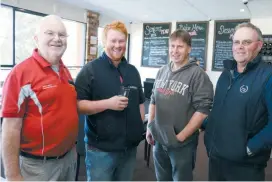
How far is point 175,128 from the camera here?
1587 mm

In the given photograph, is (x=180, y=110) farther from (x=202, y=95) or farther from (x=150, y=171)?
(x=150, y=171)

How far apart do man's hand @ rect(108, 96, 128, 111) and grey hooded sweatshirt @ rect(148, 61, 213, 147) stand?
0.43 meters

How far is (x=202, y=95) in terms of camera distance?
5.05 ft

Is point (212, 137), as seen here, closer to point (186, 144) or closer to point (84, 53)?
point (186, 144)

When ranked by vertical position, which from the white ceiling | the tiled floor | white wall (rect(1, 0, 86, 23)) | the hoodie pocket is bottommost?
the tiled floor

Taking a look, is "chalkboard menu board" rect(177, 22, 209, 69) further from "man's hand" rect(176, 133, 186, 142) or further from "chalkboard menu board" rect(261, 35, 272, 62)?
"man's hand" rect(176, 133, 186, 142)

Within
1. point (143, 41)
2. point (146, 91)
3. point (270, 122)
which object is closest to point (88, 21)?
point (143, 41)

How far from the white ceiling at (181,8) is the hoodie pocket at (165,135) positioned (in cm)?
339

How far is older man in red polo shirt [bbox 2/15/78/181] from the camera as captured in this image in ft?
3.49

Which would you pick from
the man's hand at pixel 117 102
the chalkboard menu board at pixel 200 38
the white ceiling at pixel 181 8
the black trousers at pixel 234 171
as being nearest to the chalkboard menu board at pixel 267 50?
the white ceiling at pixel 181 8

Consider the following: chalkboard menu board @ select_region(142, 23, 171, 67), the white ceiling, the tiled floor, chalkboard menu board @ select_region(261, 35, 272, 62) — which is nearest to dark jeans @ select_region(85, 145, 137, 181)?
the tiled floor

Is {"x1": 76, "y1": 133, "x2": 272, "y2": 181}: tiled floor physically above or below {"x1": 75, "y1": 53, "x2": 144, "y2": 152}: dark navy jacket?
below

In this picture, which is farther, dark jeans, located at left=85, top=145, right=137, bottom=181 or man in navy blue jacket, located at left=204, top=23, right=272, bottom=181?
dark jeans, located at left=85, top=145, right=137, bottom=181

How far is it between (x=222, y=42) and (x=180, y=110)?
4942 millimetres
